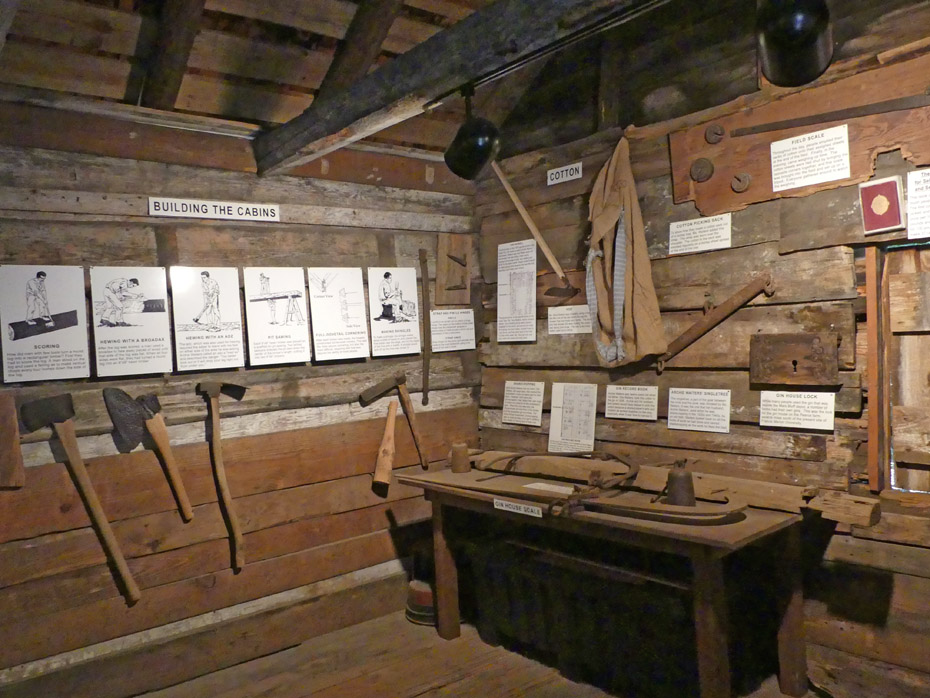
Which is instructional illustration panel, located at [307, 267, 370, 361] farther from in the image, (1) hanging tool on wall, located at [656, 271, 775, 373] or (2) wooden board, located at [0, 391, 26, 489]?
(1) hanging tool on wall, located at [656, 271, 775, 373]

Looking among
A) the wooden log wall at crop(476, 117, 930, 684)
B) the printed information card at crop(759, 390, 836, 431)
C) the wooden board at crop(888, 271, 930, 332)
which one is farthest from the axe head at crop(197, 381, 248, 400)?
the wooden board at crop(888, 271, 930, 332)

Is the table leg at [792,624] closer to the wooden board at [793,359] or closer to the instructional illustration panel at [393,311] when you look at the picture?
the wooden board at [793,359]

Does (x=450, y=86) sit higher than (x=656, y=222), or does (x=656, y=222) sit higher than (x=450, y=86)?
(x=450, y=86)

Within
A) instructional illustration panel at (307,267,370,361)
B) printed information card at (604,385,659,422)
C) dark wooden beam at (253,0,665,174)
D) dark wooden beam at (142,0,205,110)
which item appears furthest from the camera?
instructional illustration panel at (307,267,370,361)

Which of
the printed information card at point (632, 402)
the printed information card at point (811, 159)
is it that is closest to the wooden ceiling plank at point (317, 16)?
the printed information card at point (811, 159)

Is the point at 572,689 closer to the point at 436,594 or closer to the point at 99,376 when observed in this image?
the point at 436,594

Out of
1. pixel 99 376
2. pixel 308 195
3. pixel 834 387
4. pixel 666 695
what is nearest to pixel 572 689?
pixel 666 695

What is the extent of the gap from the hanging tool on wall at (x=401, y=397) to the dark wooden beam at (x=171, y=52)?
180 centimetres

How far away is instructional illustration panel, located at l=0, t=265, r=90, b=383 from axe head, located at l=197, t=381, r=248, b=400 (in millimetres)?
517

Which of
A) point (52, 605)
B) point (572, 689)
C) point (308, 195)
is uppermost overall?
point (308, 195)

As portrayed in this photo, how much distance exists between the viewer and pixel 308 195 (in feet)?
13.2

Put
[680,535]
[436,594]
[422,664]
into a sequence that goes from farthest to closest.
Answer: [436,594] < [422,664] < [680,535]

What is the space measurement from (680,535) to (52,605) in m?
2.73

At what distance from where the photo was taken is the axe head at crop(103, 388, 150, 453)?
3.35 metres
